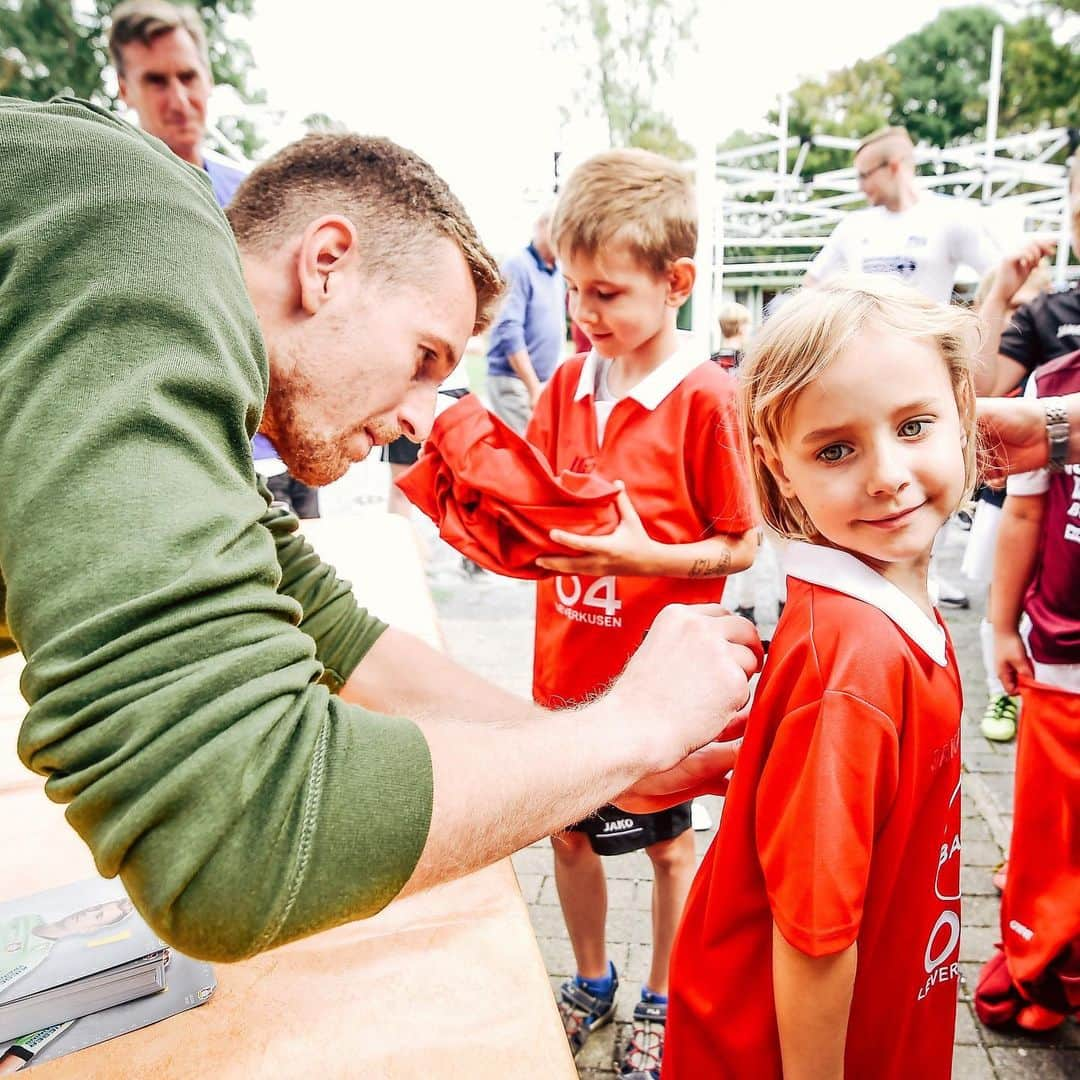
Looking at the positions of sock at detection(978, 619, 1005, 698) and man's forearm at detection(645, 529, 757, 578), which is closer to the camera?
man's forearm at detection(645, 529, 757, 578)

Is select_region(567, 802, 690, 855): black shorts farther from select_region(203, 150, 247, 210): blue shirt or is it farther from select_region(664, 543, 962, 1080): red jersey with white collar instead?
select_region(203, 150, 247, 210): blue shirt

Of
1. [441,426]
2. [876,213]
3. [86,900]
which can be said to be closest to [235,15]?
[876,213]

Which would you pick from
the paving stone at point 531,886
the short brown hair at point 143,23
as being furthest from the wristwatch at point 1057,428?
the short brown hair at point 143,23

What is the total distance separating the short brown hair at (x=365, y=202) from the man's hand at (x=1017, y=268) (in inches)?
76.0

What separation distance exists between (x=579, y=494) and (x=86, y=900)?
1.12 m

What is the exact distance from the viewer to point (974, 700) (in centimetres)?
387

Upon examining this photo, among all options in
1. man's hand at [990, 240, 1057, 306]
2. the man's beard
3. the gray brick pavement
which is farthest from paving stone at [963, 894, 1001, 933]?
the man's beard

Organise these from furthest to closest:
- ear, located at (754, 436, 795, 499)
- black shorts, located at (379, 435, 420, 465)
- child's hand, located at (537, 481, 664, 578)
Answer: black shorts, located at (379, 435, 420, 465) → child's hand, located at (537, 481, 664, 578) → ear, located at (754, 436, 795, 499)

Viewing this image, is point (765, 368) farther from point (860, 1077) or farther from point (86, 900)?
point (86, 900)

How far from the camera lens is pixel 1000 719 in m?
3.53

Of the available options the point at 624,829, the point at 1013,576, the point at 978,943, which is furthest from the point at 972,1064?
the point at 1013,576

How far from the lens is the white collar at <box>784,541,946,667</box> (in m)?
1.09

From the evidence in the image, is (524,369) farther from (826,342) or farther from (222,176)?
(826,342)

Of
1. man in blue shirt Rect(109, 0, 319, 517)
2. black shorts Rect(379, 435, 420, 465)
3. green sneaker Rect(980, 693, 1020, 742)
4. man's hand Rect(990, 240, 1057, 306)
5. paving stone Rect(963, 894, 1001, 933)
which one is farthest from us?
black shorts Rect(379, 435, 420, 465)
